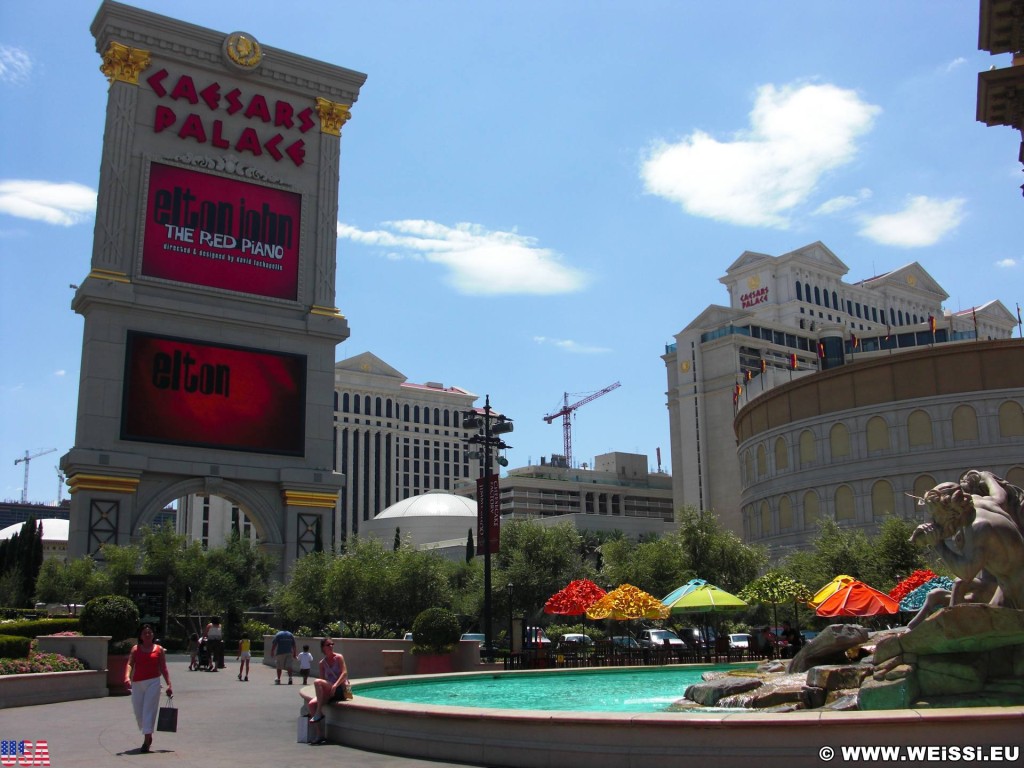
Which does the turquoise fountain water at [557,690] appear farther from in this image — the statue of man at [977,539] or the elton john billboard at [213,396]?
the elton john billboard at [213,396]

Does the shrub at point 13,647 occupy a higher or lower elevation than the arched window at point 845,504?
lower

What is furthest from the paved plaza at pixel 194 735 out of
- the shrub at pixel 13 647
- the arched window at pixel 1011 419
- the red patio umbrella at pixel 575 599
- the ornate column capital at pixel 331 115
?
the ornate column capital at pixel 331 115

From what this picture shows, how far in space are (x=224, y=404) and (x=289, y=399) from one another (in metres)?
4.26

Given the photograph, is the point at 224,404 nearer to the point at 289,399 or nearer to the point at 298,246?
the point at 289,399

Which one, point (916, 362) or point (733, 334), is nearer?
point (916, 362)

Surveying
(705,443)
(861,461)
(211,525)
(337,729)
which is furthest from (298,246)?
(211,525)

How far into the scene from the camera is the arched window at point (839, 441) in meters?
63.0

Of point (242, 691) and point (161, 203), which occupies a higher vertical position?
point (161, 203)

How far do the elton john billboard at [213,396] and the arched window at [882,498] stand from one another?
120 ft

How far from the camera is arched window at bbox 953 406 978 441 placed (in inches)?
2317

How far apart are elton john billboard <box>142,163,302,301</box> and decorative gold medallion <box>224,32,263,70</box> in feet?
26.9

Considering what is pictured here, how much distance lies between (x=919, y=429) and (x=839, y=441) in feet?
16.9

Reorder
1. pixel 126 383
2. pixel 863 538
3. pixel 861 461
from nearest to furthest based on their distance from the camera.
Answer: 1. pixel 863 538
2. pixel 126 383
3. pixel 861 461

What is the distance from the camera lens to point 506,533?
199 ft
